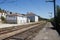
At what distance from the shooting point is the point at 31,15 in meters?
168

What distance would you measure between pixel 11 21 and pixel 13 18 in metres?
1.80

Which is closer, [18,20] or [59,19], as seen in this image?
[59,19]

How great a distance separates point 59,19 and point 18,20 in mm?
50693

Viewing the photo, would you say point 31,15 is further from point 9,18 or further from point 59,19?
point 59,19

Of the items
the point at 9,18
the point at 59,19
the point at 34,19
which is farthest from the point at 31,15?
the point at 59,19

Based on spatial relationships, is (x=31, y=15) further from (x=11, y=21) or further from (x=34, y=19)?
(x=11, y=21)

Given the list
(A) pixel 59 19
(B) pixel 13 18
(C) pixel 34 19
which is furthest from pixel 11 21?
(C) pixel 34 19

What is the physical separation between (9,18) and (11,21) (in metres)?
2.83

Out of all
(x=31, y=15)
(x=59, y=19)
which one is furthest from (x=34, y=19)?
(x=59, y=19)

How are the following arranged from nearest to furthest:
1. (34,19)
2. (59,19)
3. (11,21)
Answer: (59,19), (11,21), (34,19)

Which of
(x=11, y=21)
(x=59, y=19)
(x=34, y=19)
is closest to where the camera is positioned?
(x=59, y=19)

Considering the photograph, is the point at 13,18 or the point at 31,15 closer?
the point at 13,18

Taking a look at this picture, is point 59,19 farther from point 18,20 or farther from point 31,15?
point 31,15

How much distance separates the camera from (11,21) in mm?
92812
